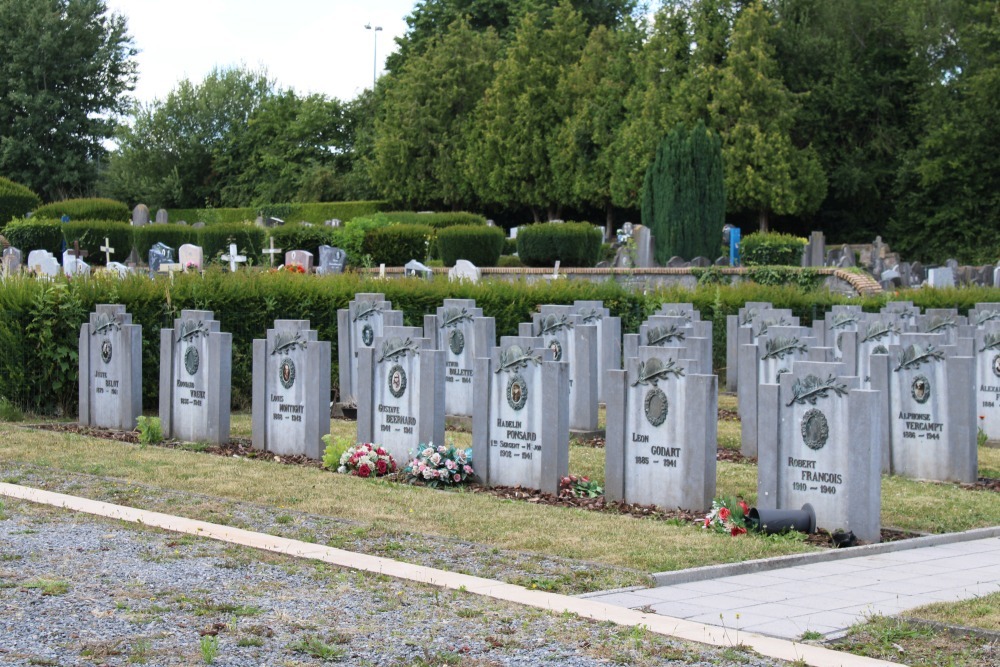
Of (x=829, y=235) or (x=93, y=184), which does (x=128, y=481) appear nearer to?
(x=829, y=235)

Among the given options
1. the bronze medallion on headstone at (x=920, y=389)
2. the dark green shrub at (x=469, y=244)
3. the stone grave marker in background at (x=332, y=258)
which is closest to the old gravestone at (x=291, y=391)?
the bronze medallion on headstone at (x=920, y=389)

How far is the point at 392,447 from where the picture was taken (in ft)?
38.8

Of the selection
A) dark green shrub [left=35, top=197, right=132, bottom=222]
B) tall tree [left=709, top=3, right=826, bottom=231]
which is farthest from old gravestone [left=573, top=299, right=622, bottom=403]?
tall tree [left=709, top=3, right=826, bottom=231]

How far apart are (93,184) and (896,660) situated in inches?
2404

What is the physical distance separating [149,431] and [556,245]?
22.4m

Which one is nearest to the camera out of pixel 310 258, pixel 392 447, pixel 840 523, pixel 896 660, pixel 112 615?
pixel 896 660

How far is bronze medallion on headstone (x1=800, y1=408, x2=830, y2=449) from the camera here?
9.23m

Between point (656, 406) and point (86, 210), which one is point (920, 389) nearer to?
point (656, 406)

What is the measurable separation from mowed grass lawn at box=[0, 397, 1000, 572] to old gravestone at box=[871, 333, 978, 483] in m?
0.41

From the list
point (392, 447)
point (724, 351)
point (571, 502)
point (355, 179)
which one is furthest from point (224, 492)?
point (355, 179)

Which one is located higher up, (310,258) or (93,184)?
(93,184)

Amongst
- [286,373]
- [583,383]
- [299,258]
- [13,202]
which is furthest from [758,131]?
[286,373]

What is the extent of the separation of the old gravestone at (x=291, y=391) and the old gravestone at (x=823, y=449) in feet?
15.7

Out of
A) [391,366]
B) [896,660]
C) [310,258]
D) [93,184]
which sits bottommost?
[896,660]
